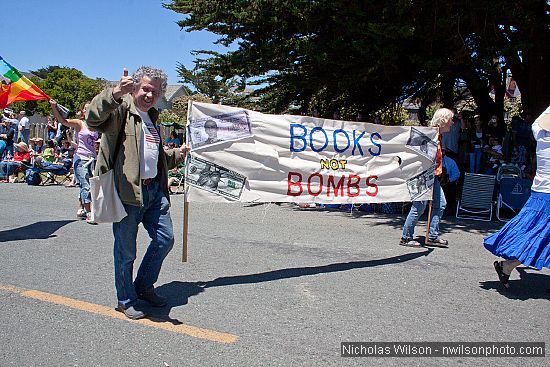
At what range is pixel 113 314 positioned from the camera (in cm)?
425

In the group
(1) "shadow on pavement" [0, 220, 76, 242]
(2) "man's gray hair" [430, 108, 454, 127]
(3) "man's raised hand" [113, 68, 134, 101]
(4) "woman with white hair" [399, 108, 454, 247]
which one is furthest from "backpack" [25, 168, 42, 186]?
(3) "man's raised hand" [113, 68, 134, 101]

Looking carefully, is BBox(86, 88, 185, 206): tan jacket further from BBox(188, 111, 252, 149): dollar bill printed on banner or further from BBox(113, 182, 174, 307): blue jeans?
BBox(188, 111, 252, 149): dollar bill printed on banner

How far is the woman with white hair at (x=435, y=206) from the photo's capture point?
22.4ft

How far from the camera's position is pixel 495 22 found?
392 inches

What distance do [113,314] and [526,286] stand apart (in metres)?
4.21

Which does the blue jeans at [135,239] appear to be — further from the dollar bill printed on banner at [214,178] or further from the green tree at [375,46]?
the green tree at [375,46]

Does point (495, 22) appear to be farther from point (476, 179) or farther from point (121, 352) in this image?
point (121, 352)

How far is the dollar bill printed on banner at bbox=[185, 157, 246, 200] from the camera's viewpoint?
17.1 ft

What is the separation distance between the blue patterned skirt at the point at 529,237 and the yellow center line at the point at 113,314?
113 inches

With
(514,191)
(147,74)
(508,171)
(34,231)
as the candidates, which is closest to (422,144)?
(514,191)

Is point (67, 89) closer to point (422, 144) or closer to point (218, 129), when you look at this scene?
point (422, 144)

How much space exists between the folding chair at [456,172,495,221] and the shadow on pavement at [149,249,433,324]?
4264 mm

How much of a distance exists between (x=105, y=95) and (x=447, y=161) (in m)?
5.83

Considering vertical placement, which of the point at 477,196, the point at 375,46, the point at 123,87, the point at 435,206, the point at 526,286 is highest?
the point at 375,46
